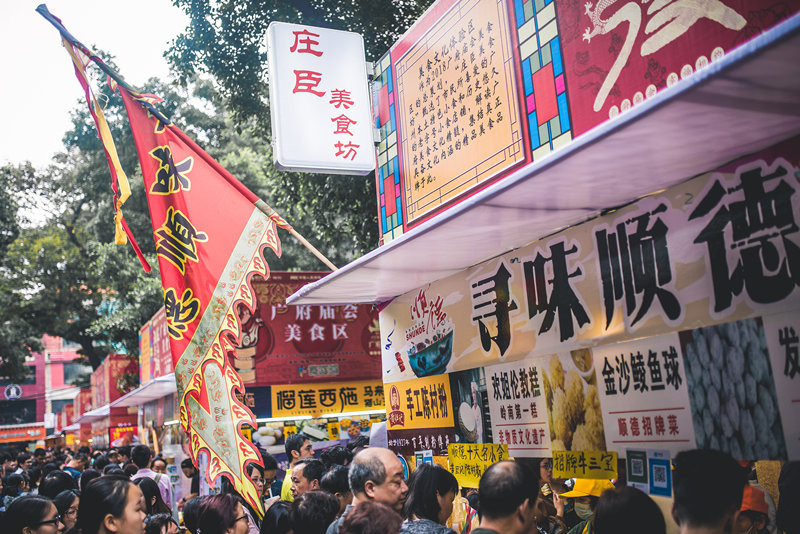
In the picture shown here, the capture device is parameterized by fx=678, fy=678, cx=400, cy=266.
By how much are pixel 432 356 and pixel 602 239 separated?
2292mm

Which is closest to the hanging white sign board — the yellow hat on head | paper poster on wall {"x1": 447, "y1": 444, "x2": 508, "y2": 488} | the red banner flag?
the red banner flag

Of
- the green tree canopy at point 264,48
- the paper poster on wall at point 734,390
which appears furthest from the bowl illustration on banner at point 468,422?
the green tree canopy at point 264,48

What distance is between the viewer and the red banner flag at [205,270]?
494 centimetres

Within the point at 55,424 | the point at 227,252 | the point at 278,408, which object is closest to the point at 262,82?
the point at 278,408

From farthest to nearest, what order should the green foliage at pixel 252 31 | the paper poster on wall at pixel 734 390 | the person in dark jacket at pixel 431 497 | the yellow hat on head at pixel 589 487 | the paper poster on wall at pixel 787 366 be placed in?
the green foliage at pixel 252 31
the yellow hat on head at pixel 589 487
the person in dark jacket at pixel 431 497
the paper poster on wall at pixel 734 390
the paper poster on wall at pixel 787 366

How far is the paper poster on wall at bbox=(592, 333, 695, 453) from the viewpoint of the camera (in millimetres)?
3461

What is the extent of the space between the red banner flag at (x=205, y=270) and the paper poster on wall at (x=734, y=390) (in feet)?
9.71

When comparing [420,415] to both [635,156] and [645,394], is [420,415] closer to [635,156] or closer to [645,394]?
[645,394]

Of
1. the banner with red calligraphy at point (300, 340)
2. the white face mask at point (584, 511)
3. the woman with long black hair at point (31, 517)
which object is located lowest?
the white face mask at point (584, 511)

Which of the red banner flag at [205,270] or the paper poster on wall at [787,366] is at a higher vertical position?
the red banner flag at [205,270]

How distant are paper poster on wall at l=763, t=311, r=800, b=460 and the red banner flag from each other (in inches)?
130

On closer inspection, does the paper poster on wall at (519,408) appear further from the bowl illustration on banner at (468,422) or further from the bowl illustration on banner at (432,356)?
the bowl illustration on banner at (432,356)

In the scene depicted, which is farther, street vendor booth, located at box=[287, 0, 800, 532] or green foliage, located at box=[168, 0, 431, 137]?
green foliage, located at box=[168, 0, 431, 137]

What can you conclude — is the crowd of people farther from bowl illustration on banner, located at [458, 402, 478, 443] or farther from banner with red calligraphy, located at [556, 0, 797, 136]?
banner with red calligraphy, located at [556, 0, 797, 136]
